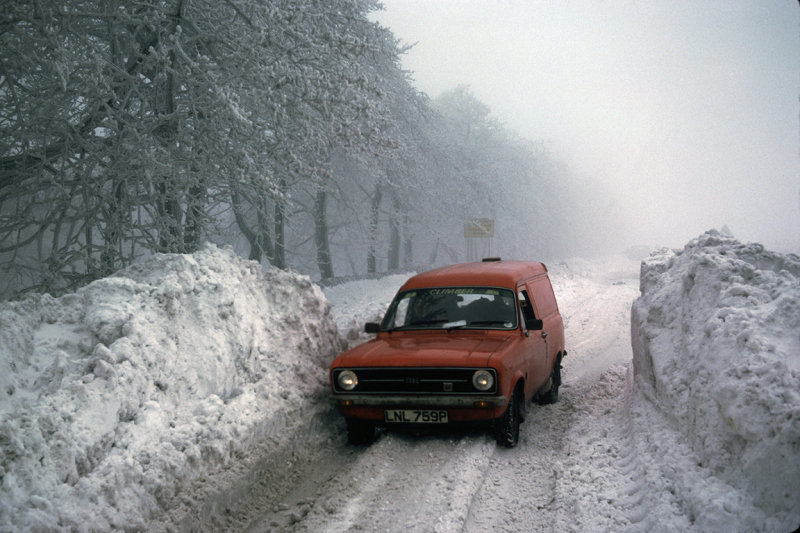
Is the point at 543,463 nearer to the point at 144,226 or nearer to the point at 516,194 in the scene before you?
the point at 144,226

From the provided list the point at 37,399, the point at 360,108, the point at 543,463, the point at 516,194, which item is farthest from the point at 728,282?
the point at 516,194

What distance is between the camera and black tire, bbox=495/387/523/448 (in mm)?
6074

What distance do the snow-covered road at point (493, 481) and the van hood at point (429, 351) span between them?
851 millimetres

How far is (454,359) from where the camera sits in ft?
19.6

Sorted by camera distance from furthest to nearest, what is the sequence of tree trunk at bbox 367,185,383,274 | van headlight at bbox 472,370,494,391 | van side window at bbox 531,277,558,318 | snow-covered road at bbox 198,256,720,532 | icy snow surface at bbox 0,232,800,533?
tree trunk at bbox 367,185,383,274 → van side window at bbox 531,277,558,318 → van headlight at bbox 472,370,494,391 → snow-covered road at bbox 198,256,720,532 → icy snow surface at bbox 0,232,800,533

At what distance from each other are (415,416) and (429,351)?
662 millimetres

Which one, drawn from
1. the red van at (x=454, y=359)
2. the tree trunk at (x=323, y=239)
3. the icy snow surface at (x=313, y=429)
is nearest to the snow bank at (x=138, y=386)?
the icy snow surface at (x=313, y=429)

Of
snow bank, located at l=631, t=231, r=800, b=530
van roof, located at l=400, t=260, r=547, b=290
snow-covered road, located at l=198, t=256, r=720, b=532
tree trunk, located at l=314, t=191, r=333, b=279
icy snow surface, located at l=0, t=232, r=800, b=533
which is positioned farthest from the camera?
tree trunk, located at l=314, t=191, r=333, b=279

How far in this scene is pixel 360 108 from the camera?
11383 mm

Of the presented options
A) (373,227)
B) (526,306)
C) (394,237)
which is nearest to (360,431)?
(526,306)

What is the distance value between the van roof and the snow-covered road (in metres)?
1.71

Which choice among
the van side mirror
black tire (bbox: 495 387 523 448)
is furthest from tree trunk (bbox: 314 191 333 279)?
black tire (bbox: 495 387 523 448)

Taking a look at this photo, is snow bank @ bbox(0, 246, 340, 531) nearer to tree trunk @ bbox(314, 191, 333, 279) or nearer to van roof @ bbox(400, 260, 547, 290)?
van roof @ bbox(400, 260, 547, 290)

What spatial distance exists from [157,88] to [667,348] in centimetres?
914
